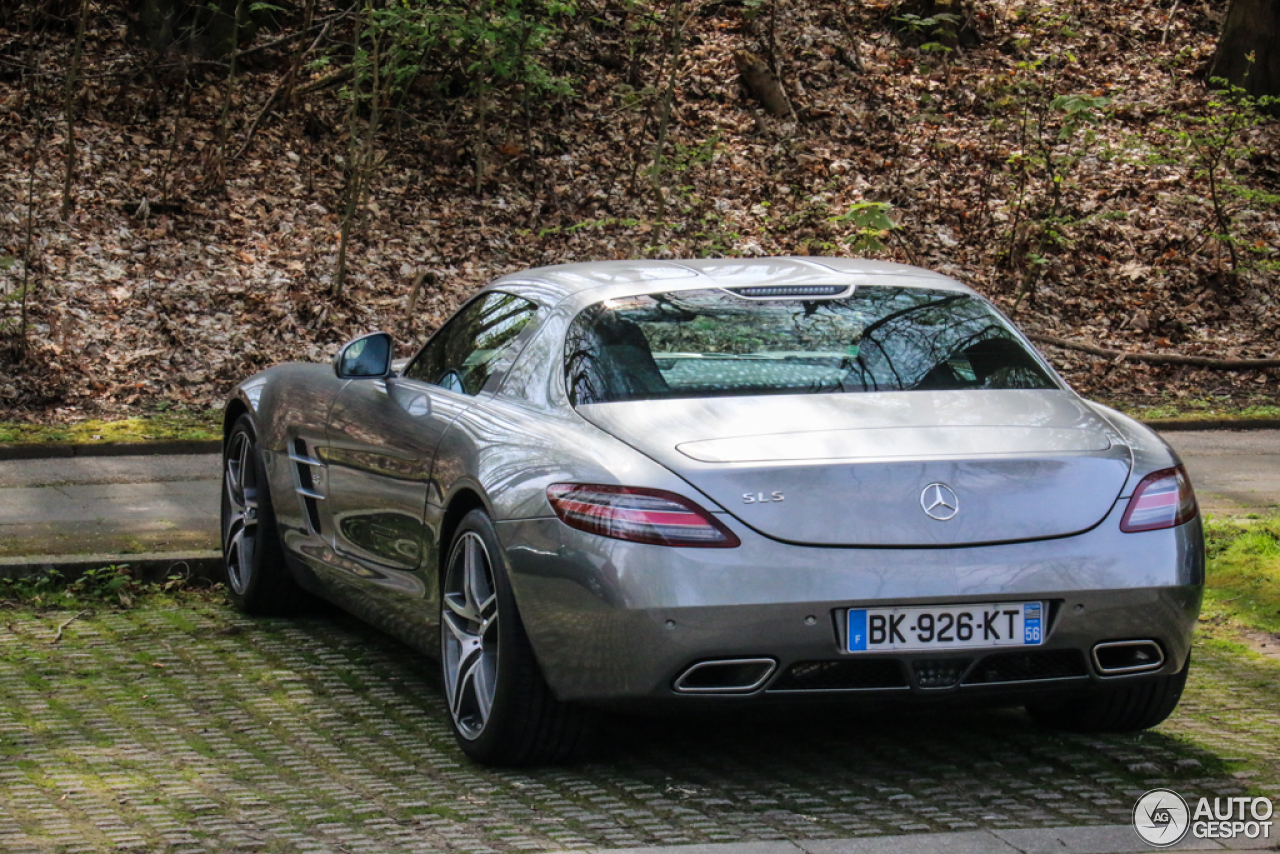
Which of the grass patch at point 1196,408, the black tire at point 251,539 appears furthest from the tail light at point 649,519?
the grass patch at point 1196,408

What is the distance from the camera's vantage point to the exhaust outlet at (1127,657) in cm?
451

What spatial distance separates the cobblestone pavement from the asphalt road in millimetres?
2314

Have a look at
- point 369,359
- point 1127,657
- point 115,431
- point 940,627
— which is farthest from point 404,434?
point 115,431

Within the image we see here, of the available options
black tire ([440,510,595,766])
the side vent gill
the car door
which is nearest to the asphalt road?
the side vent gill

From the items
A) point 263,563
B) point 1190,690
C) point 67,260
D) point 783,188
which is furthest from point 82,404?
point 1190,690

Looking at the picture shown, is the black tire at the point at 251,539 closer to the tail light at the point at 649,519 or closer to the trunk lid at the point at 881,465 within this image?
the trunk lid at the point at 881,465

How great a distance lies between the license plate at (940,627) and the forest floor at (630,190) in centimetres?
1040

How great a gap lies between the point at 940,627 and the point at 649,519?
81cm

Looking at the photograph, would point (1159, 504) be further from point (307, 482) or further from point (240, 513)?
point (240, 513)

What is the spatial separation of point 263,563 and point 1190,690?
12.3 ft

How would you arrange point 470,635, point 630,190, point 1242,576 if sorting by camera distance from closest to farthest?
1. point 470,635
2. point 1242,576
3. point 630,190

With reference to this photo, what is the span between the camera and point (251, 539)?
7.32m

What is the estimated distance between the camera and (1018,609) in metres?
4.38

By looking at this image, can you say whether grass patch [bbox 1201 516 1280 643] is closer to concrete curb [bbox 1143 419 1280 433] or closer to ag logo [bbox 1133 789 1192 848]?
ag logo [bbox 1133 789 1192 848]
